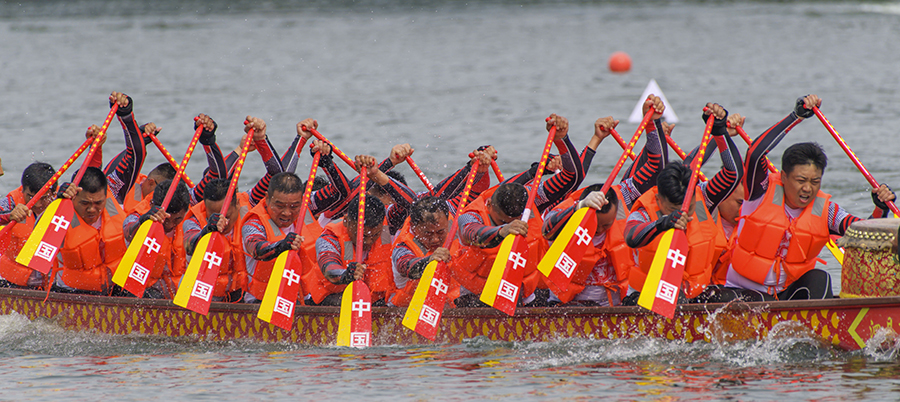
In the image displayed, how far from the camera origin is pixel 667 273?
686 centimetres

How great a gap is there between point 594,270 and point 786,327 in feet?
4.51

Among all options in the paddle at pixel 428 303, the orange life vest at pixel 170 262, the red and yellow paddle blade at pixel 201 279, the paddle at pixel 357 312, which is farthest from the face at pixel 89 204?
the paddle at pixel 428 303

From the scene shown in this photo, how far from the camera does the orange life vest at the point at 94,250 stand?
27.6 ft

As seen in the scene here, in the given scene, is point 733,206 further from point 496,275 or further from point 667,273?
point 496,275

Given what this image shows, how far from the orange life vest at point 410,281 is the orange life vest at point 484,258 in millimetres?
148

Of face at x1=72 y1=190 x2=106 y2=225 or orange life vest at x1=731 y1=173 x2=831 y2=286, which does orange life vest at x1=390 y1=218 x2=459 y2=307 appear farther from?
face at x1=72 y1=190 x2=106 y2=225

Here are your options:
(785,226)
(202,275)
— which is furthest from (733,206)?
(202,275)

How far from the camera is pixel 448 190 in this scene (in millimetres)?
8617

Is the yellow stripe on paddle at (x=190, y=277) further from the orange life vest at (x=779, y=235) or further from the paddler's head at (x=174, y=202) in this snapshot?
the orange life vest at (x=779, y=235)

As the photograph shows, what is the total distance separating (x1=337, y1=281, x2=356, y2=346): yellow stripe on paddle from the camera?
7.57 meters

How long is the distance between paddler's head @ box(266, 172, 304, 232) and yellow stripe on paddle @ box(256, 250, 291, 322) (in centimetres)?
36

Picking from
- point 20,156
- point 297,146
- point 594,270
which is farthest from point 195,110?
point 594,270

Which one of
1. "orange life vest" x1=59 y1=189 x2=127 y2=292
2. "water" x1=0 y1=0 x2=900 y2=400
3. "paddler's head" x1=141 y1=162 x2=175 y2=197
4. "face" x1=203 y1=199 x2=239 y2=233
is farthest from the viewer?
"paddler's head" x1=141 y1=162 x2=175 y2=197

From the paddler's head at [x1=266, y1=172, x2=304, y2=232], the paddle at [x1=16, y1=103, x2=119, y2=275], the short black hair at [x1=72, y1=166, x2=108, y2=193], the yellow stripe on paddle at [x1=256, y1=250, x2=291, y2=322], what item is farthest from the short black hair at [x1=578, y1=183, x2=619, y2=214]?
the paddle at [x1=16, y1=103, x2=119, y2=275]
